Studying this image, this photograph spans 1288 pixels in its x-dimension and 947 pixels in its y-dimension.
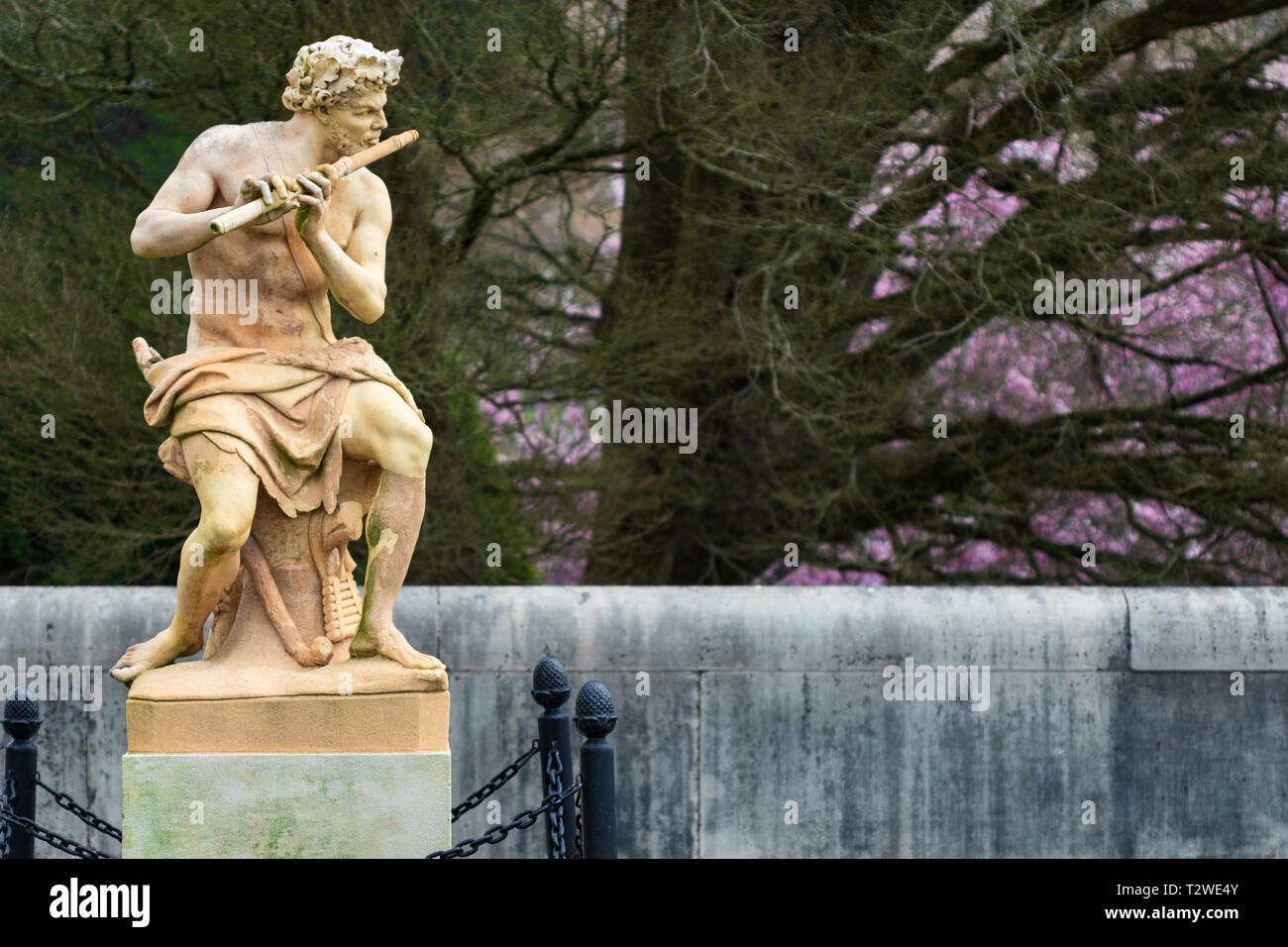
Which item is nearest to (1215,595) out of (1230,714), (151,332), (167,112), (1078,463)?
(1230,714)

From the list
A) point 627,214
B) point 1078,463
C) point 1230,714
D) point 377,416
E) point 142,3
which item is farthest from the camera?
point 627,214

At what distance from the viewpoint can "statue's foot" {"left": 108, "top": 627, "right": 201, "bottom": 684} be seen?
5.18 meters

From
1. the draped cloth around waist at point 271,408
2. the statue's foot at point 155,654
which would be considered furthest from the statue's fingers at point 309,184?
the statue's foot at point 155,654

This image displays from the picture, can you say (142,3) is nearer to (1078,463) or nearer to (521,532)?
(521,532)

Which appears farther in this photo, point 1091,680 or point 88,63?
point 88,63

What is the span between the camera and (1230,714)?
6797 mm

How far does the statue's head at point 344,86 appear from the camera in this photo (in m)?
5.10

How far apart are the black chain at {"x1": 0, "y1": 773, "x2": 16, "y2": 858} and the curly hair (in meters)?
2.27

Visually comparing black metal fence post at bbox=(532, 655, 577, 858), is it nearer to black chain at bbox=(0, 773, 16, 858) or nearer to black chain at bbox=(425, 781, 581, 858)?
black chain at bbox=(425, 781, 581, 858)

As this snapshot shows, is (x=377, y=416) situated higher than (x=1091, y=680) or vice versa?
(x=377, y=416)

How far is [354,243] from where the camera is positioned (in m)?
5.29

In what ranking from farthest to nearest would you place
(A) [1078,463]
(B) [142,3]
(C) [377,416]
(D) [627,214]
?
1. (D) [627,214]
2. (A) [1078,463]
3. (B) [142,3]
4. (C) [377,416]

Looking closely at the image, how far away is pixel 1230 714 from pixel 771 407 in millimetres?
3935

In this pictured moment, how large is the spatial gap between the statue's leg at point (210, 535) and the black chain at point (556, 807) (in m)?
1.10
